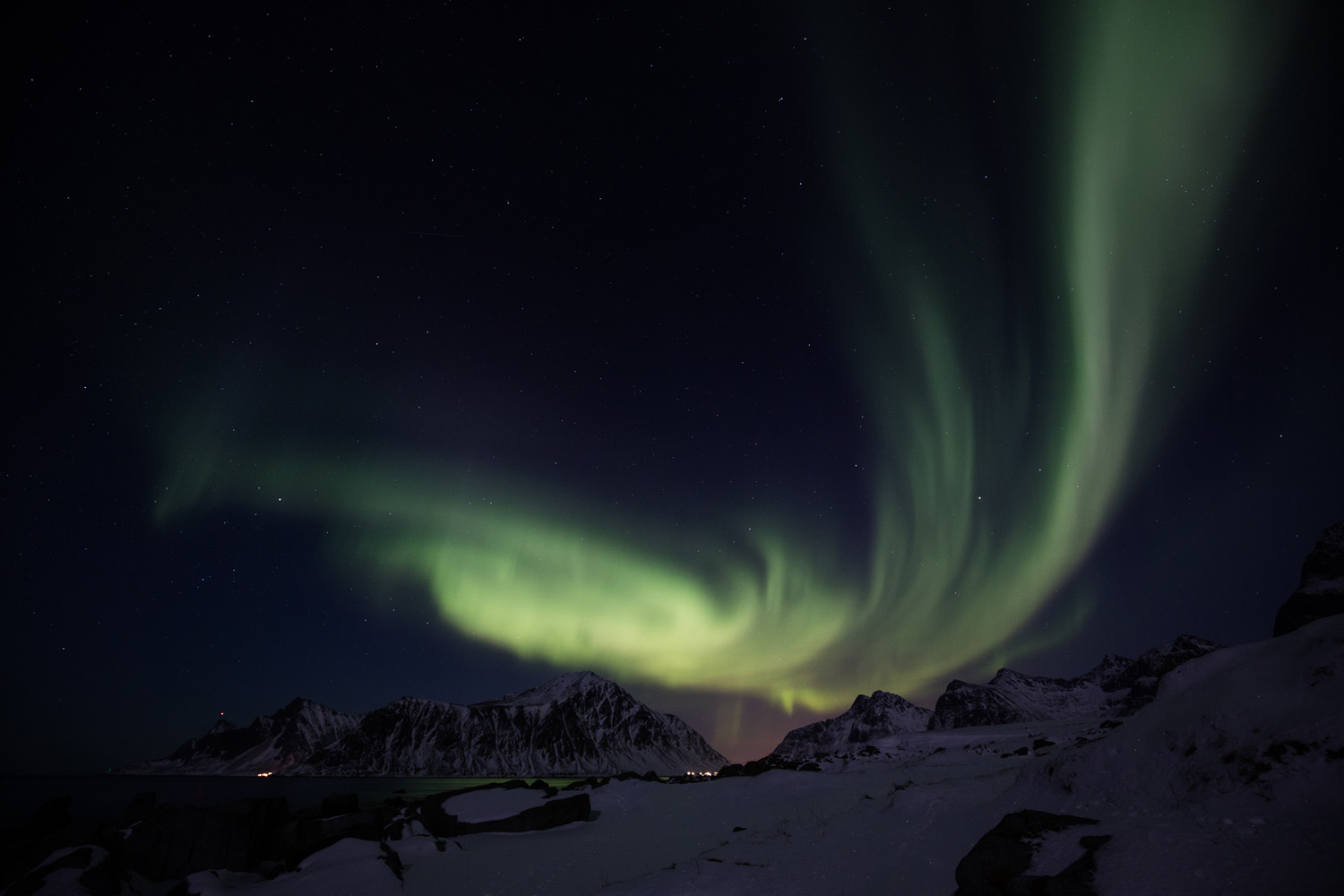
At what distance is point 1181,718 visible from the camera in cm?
1050

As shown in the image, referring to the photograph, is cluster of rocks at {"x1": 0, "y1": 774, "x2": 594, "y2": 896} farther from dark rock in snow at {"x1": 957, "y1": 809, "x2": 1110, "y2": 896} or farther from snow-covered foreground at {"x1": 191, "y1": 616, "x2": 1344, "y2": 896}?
dark rock in snow at {"x1": 957, "y1": 809, "x2": 1110, "y2": 896}

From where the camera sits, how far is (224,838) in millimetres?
22906

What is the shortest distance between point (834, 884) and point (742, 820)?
16646 mm

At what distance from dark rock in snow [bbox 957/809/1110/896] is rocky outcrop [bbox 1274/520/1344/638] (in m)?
116

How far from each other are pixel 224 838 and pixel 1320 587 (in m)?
157

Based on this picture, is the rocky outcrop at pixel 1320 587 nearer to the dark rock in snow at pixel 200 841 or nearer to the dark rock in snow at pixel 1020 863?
the dark rock in snow at pixel 1020 863

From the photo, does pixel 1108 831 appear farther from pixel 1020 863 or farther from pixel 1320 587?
pixel 1320 587

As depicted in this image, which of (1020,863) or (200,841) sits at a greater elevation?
(200,841)

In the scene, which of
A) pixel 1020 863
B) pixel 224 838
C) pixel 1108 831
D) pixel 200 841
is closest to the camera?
pixel 1020 863

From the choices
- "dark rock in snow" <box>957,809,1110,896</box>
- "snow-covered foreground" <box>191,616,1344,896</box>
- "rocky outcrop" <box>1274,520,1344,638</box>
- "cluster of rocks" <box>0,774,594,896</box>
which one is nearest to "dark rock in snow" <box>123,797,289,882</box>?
"cluster of rocks" <box>0,774,594,896</box>

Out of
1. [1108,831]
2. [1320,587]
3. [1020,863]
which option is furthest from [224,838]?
[1320,587]

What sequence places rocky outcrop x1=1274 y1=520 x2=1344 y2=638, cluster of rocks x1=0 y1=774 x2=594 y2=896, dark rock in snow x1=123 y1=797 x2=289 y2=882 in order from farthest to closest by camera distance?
rocky outcrop x1=1274 y1=520 x2=1344 y2=638, dark rock in snow x1=123 y1=797 x2=289 y2=882, cluster of rocks x1=0 y1=774 x2=594 y2=896

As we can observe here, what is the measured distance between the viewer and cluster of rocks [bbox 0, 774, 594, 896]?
20.0m

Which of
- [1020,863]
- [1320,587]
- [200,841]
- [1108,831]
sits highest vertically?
[1320,587]
